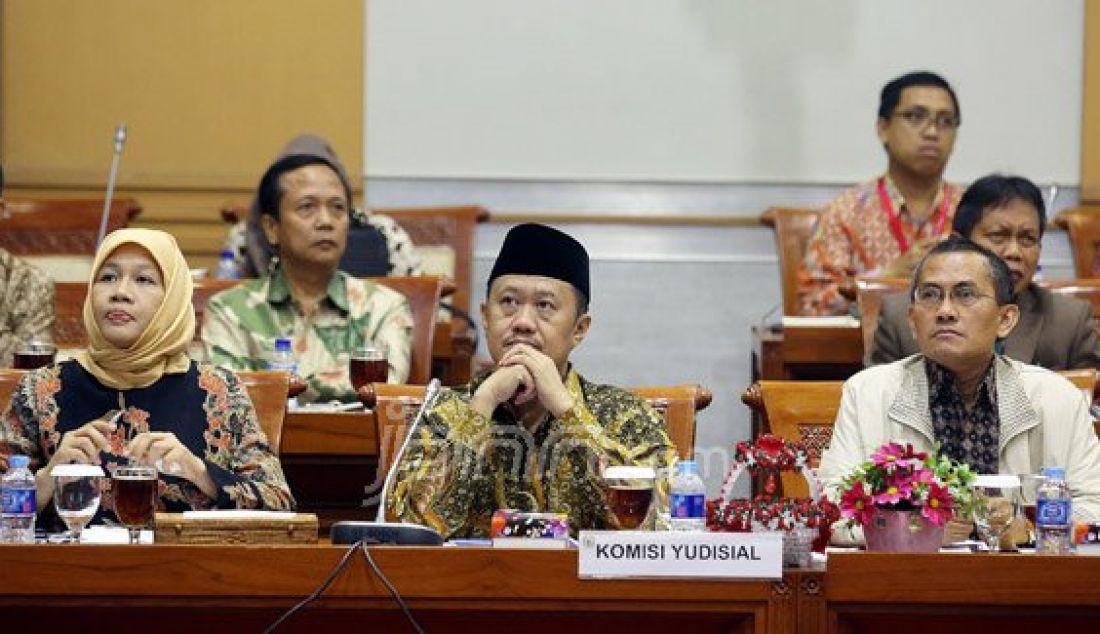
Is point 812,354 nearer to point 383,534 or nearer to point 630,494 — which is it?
point 630,494

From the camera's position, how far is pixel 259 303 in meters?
5.05

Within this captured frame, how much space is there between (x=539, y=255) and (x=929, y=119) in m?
2.52

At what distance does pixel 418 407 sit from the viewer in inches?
153

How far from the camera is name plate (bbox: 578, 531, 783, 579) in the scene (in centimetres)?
288

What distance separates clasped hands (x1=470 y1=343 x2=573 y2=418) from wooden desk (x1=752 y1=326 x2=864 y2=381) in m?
1.62

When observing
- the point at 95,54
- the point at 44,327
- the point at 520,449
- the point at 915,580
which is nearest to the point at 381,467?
the point at 520,449

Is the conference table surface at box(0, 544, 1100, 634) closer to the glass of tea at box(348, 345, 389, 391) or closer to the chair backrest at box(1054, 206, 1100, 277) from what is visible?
the glass of tea at box(348, 345, 389, 391)

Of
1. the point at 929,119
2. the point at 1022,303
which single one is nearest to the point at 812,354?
the point at 1022,303

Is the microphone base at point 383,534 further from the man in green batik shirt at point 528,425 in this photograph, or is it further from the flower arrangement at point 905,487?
the flower arrangement at point 905,487

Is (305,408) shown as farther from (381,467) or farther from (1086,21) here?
(1086,21)

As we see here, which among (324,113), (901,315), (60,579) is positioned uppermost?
(324,113)

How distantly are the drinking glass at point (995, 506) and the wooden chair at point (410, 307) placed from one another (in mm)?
2123

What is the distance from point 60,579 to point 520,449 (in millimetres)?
989

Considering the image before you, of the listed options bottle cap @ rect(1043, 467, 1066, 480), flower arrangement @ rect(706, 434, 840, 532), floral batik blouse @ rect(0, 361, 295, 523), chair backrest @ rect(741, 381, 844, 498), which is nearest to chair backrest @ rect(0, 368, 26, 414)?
floral batik blouse @ rect(0, 361, 295, 523)
